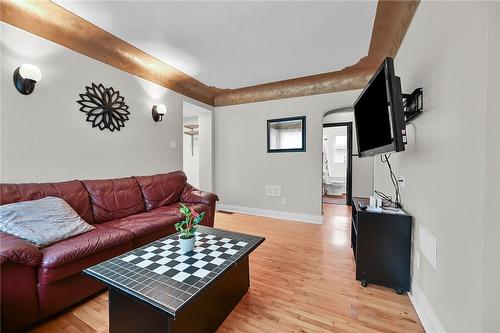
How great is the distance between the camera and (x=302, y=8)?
198cm

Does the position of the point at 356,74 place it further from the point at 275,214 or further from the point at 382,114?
the point at 275,214

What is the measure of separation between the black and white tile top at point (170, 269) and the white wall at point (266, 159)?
244 centimetres

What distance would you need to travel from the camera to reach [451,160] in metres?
1.16

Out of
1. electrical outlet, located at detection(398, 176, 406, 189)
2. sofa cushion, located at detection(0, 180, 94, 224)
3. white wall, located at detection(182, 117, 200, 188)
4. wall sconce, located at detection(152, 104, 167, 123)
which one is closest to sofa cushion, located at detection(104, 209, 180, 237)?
sofa cushion, located at detection(0, 180, 94, 224)

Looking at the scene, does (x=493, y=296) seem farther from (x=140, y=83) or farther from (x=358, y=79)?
(x=140, y=83)

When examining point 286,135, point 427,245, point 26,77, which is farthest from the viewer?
point 286,135

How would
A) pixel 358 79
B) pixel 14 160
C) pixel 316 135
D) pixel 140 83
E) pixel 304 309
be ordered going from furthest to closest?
pixel 316 135 → pixel 358 79 → pixel 140 83 → pixel 14 160 → pixel 304 309

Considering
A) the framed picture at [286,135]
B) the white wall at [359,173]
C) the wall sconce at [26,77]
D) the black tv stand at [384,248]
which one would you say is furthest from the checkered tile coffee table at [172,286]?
the white wall at [359,173]

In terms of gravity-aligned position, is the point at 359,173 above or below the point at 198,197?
above

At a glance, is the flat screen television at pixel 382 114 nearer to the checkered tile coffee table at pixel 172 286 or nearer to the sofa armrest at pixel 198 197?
the checkered tile coffee table at pixel 172 286

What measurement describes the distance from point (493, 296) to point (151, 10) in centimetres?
305

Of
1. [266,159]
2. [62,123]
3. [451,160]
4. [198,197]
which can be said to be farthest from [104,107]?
[451,160]

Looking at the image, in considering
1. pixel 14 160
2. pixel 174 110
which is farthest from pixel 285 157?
pixel 14 160

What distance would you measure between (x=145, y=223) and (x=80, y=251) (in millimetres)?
665
